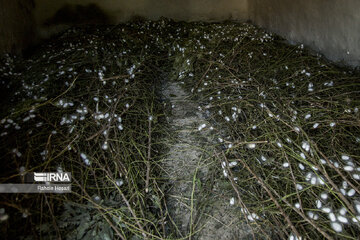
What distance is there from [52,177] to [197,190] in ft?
3.35

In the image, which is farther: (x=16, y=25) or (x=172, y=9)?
(x=172, y=9)

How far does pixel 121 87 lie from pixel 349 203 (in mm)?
2210

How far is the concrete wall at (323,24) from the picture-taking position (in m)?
2.65

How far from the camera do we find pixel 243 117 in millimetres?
2340

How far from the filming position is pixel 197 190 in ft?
5.94

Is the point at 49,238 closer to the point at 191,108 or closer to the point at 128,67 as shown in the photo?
the point at 191,108

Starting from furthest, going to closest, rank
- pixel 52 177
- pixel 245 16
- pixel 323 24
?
pixel 245 16
pixel 323 24
pixel 52 177

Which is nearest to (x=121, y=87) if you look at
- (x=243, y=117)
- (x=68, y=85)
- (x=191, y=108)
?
(x=68, y=85)

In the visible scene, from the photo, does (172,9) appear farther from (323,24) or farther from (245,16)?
(323,24)

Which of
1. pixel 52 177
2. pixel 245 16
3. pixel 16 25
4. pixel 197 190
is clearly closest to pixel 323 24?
pixel 245 16

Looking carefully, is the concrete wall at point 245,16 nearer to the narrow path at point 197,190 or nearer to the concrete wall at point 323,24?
the concrete wall at point 323,24

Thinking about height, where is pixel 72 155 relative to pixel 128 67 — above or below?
below

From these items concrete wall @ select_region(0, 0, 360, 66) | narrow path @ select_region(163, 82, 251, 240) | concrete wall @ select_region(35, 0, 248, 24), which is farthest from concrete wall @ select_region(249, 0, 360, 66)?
narrow path @ select_region(163, 82, 251, 240)

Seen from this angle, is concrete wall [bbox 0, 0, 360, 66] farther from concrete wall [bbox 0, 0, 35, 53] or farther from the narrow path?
the narrow path
